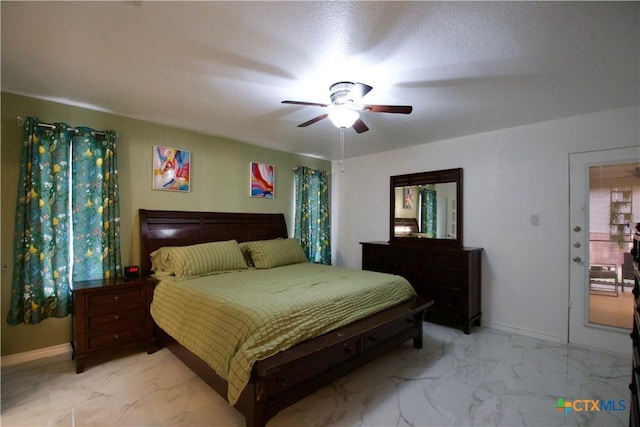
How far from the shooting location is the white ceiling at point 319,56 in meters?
1.53

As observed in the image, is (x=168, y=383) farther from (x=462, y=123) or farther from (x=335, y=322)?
(x=462, y=123)

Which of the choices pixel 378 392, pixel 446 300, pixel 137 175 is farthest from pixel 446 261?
pixel 137 175

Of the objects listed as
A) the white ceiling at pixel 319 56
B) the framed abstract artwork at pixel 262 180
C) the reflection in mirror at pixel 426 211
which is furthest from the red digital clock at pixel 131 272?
the reflection in mirror at pixel 426 211

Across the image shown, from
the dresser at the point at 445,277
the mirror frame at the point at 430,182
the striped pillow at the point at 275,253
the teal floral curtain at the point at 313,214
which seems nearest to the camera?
→ the dresser at the point at 445,277

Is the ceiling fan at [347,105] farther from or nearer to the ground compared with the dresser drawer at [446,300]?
farther from the ground

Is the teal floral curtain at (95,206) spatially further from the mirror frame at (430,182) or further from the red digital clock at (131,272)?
the mirror frame at (430,182)

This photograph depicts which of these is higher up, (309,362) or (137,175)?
(137,175)

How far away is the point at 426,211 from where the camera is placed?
398cm

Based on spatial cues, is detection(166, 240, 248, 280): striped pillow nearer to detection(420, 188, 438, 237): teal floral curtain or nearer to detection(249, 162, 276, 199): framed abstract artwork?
detection(249, 162, 276, 199): framed abstract artwork

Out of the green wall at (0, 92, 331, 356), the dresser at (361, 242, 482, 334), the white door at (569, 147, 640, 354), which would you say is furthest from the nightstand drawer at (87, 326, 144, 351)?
the white door at (569, 147, 640, 354)

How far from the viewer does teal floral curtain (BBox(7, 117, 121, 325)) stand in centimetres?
246

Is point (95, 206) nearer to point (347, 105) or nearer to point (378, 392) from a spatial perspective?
point (347, 105)

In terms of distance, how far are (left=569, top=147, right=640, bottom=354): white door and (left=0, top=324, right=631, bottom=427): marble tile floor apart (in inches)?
7.2

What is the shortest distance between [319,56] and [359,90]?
1.23 ft
